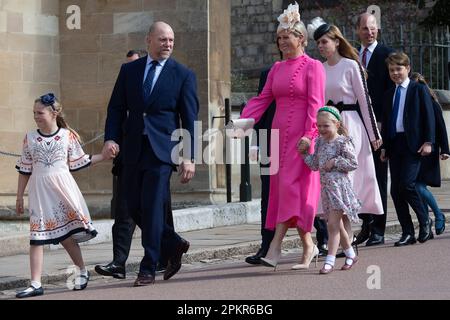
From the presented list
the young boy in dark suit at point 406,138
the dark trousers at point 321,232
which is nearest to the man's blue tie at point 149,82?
the dark trousers at point 321,232

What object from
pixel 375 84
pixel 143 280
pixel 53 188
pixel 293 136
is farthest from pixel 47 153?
pixel 375 84

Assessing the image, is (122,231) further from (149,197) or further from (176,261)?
(149,197)

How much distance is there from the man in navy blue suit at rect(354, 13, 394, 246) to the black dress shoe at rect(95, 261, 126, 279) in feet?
8.36

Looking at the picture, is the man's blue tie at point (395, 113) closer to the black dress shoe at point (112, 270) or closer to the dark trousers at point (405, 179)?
the dark trousers at point (405, 179)

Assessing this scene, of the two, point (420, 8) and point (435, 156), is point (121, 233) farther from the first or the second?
point (420, 8)

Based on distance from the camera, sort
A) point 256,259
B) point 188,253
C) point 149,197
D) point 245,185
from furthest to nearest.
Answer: point 245,185 → point 188,253 → point 256,259 → point 149,197

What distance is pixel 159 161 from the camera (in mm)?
8977

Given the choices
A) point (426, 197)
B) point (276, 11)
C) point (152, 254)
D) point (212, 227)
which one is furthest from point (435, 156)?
point (276, 11)

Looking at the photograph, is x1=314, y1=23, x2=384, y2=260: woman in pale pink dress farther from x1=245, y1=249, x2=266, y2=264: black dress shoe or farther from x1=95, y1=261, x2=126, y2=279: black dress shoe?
x1=95, y1=261, x2=126, y2=279: black dress shoe

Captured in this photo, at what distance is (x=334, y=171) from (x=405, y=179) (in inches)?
71.3

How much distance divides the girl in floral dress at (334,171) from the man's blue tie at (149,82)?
1.20 meters

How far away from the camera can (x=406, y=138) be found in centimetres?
1125

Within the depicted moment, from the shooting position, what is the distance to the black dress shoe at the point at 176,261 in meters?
9.16
